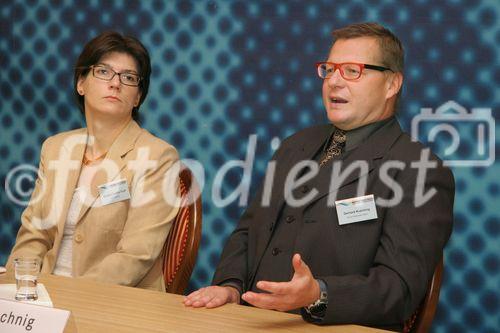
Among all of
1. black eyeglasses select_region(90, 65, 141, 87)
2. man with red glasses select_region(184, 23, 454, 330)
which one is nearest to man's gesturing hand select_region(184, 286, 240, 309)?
man with red glasses select_region(184, 23, 454, 330)

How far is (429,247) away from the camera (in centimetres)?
198

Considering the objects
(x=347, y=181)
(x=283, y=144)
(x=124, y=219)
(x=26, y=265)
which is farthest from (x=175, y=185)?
(x=26, y=265)

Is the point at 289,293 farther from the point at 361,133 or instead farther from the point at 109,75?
the point at 109,75

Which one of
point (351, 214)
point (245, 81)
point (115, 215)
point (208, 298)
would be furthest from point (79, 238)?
point (245, 81)

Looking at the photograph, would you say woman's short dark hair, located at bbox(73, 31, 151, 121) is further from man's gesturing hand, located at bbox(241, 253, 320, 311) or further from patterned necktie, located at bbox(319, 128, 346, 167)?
man's gesturing hand, located at bbox(241, 253, 320, 311)

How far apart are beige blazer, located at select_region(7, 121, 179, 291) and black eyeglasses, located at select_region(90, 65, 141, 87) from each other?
0.19 metres

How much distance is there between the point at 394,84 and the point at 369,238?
23.8 inches

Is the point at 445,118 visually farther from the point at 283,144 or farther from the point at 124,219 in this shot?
the point at 124,219

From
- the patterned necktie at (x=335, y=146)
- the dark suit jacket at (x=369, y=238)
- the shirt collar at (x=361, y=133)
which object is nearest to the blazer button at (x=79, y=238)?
the dark suit jacket at (x=369, y=238)

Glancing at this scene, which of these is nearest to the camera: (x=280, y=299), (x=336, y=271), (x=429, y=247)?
(x=280, y=299)

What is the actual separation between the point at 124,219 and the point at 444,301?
1.54m

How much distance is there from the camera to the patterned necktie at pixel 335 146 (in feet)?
7.87

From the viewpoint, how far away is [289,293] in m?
1.65

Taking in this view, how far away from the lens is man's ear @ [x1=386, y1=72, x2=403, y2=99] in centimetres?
238
